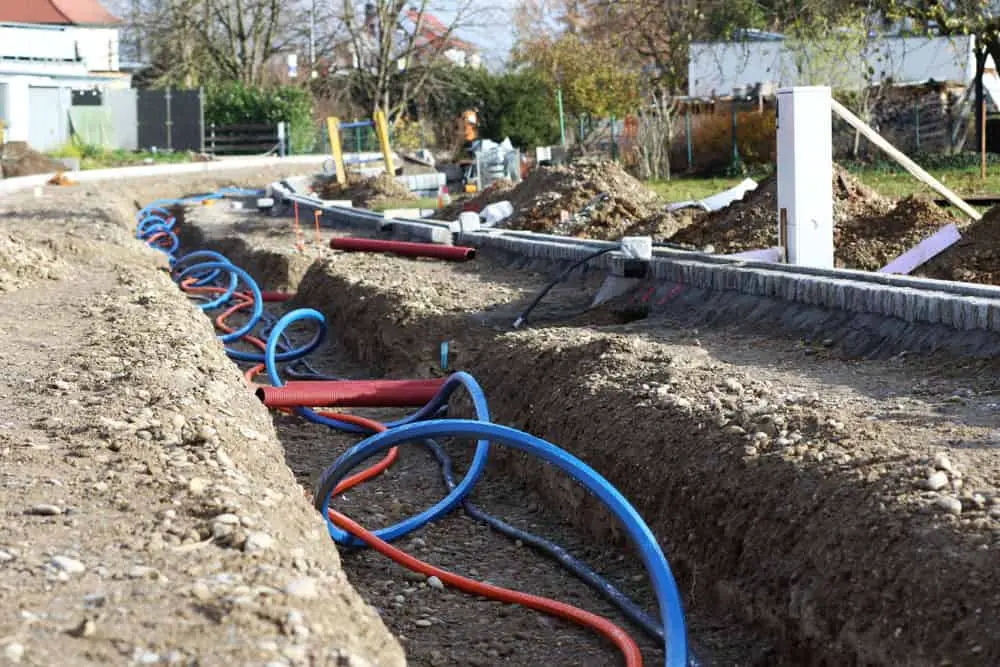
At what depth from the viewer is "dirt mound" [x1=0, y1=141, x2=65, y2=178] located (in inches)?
1368

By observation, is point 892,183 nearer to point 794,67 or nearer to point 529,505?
point 794,67

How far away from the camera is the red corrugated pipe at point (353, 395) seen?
340 inches

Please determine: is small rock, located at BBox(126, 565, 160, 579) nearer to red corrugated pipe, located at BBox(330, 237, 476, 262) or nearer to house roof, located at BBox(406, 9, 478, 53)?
red corrugated pipe, located at BBox(330, 237, 476, 262)

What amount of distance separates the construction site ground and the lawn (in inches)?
425

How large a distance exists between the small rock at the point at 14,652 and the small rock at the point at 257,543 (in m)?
0.97

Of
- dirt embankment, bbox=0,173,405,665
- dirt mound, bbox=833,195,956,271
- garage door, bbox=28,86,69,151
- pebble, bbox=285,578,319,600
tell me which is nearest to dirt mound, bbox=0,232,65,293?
dirt embankment, bbox=0,173,405,665

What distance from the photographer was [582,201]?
17.6 m

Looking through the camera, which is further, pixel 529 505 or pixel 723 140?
pixel 723 140

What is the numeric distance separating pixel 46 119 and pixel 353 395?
3855cm

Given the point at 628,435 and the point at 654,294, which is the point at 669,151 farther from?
the point at 628,435

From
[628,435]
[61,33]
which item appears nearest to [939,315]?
[628,435]

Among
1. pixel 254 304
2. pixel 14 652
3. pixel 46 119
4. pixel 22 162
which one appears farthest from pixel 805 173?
pixel 46 119

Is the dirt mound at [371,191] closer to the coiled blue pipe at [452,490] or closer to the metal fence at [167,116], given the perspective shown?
the coiled blue pipe at [452,490]

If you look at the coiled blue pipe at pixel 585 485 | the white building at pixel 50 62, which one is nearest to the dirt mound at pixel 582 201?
the coiled blue pipe at pixel 585 485
